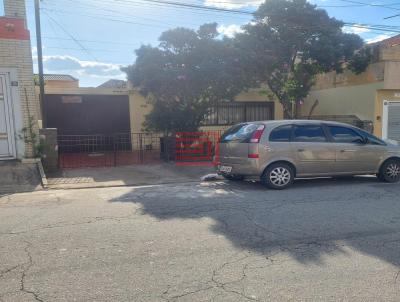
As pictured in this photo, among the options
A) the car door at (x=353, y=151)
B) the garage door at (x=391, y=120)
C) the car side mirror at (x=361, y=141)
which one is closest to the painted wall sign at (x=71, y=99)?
the car door at (x=353, y=151)

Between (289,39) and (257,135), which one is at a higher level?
(289,39)

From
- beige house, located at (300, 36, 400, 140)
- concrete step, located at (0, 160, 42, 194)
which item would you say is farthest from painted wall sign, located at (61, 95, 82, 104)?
beige house, located at (300, 36, 400, 140)

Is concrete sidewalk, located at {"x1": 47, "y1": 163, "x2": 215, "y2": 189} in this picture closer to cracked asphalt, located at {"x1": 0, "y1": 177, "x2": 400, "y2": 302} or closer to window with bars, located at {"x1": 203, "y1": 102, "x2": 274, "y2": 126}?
cracked asphalt, located at {"x1": 0, "y1": 177, "x2": 400, "y2": 302}

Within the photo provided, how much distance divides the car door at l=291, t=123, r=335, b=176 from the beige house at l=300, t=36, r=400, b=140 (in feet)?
25.9

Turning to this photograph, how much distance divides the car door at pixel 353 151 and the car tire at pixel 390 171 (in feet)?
0.69

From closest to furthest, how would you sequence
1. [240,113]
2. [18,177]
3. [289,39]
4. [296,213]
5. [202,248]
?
[202,248] < [296,213] < [18,177] < [289,39] < [240,113]

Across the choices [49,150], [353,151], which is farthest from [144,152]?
[353,151]

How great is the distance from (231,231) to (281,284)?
60.4 inches

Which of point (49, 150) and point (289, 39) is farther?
point (289, 39)

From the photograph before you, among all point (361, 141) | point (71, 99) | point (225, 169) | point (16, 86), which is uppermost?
point (16, 86)

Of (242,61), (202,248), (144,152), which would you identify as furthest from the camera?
(144,152)

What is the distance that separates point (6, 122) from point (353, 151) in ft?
30.1

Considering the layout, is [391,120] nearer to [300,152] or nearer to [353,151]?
[353,151]

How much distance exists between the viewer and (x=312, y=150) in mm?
7859
